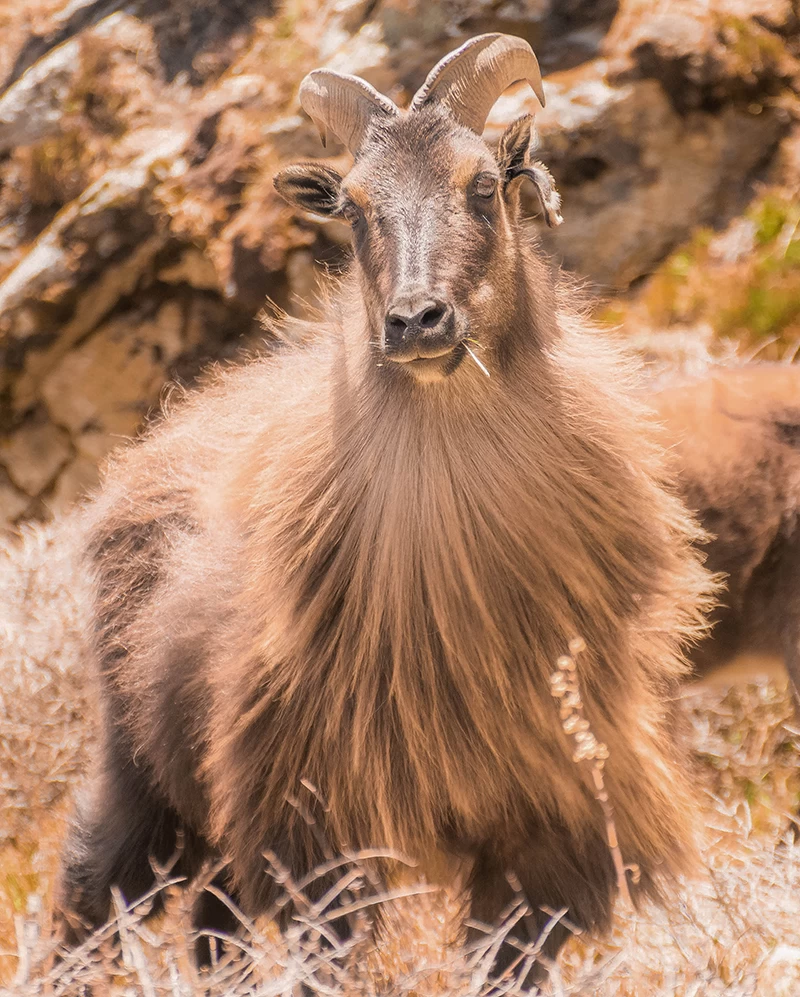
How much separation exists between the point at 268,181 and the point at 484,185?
4.79 meters

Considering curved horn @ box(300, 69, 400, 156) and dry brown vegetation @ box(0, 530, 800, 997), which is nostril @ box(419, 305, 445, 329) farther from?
dry brown vegetation @ box(0, 530, 800, 997)

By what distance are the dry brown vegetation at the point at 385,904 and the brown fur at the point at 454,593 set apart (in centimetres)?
25

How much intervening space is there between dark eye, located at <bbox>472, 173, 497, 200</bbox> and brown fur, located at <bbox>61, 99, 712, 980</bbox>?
5cm

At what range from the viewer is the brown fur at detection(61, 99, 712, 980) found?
12.0ft

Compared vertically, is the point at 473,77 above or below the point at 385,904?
above

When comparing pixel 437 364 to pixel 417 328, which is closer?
pixel 417 328

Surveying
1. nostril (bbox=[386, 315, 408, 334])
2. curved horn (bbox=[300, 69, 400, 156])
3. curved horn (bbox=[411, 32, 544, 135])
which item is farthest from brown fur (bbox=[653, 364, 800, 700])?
nostril (bbox=[386, 315, 408, 334])

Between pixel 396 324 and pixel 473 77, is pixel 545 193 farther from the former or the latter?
pixel 396 324

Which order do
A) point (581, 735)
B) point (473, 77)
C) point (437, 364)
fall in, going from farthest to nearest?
point (473, 77) < point (437, 364) < point (581, 735)

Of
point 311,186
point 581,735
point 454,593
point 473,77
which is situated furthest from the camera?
point 311,186

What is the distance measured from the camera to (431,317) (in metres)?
3.30

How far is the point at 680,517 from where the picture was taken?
13.3ft

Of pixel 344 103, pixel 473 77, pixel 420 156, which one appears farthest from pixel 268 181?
pixel 420 156

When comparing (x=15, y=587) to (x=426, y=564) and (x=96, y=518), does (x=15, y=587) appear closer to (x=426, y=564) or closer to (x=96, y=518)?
(x=96, y=518)
